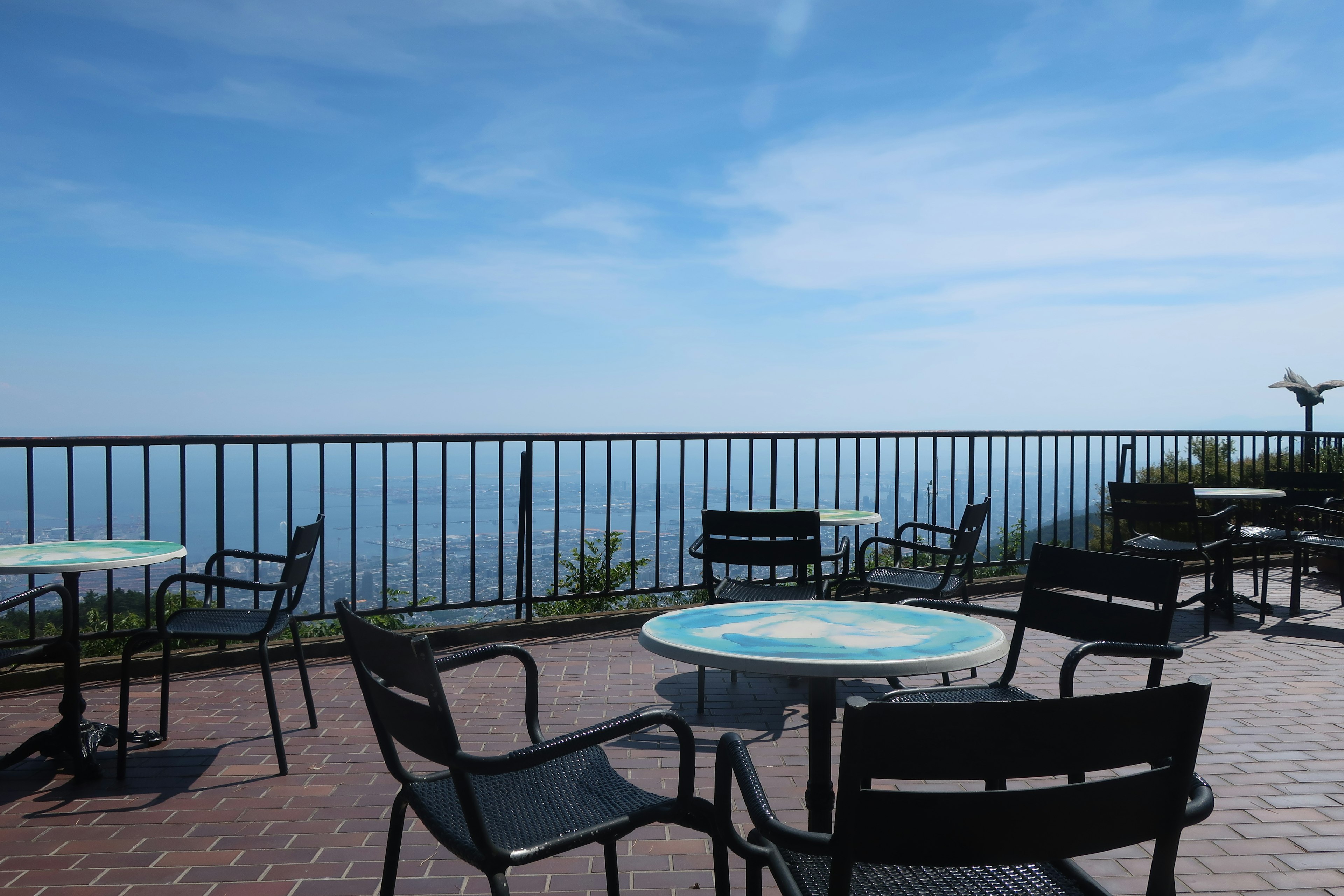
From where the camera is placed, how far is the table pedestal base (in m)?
3.36

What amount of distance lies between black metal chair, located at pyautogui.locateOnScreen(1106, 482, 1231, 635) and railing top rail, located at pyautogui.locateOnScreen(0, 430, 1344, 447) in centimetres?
124

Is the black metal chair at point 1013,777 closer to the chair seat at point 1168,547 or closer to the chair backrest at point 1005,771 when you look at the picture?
the chair backrest at point 1005,771

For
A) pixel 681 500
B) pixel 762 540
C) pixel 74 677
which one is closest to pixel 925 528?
pixel 762 540

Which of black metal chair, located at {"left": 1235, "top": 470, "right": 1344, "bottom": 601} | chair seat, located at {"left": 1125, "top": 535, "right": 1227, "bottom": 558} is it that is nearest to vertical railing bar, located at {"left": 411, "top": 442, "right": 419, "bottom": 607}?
chair seat, located at {"left": 1125, "top": 535, "right": 1227, "bottom": 558}

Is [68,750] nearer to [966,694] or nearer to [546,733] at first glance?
[546,733]

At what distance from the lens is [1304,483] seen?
26.8 feet

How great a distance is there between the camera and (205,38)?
722cm

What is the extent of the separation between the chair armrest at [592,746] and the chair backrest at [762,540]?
9.10ft

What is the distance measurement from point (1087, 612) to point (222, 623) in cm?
339

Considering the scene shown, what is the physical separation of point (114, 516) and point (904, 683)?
451 centimetres

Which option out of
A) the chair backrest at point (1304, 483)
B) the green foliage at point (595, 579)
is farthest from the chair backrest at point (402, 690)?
the chair backrest at point (1304, 483)

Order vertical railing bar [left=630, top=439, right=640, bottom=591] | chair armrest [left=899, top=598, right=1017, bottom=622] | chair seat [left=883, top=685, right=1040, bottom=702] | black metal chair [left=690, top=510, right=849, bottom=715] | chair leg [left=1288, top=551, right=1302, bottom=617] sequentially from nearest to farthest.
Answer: chair seat [left=883, top=685, right=1040, bottom=702] → chair armrest [left=899, top=598, right=1017, bottom=622] → black metal chair [left=690, top=510, right=849, bottom=715] → vertical railing bar [left=630, top=439, right=640, bottom=591] → chair leg [left=1288, top=551, right=1302, bottom=617]

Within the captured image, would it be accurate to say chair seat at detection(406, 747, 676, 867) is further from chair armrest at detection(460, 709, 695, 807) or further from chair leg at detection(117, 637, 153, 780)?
chair leg at detection(117, 637, 153, 780)

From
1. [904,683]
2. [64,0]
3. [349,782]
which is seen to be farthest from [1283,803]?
[64,0]
